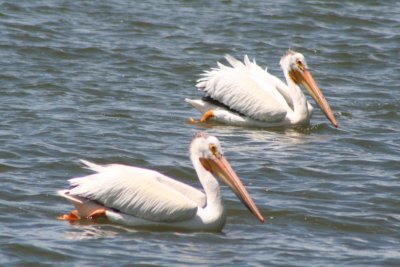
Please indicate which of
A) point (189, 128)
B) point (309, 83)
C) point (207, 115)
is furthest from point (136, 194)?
point (309, 83)

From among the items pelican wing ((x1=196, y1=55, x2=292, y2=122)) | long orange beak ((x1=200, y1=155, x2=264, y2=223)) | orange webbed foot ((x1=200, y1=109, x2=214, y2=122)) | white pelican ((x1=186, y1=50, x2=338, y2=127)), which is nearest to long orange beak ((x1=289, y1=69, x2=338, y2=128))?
white pelican ((x1=186, y1=50, x2=338, y2=127))

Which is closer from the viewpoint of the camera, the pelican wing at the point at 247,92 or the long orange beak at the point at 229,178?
the long orange beak at the point at 229,178

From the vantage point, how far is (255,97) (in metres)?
11.3

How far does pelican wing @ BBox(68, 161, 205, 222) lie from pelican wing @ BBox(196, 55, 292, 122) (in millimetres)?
3719

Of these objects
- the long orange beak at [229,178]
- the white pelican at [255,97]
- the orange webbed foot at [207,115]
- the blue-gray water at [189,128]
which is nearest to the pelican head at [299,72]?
the white pelican at [255,97]

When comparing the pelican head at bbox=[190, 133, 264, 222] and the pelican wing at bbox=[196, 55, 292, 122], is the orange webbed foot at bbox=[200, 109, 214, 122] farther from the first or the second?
the pelican head at bbox=[190, 133, 264, 222]

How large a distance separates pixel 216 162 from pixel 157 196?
448mm

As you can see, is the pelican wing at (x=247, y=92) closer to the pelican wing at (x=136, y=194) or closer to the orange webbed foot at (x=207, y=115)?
the orange webbed foot at (x=207, y=115)

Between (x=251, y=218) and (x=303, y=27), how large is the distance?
26.7 ft

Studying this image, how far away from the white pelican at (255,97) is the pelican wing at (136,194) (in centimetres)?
375

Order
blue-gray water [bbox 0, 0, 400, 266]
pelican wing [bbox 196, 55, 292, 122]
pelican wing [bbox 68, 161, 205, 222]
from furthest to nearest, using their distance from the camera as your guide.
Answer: pelican wing [bbox 196, 55, 292, 122] → pelican wing [bbox 68, 161, 205, 222] → blue-gray water [bbox 0, 0, 400, 266]

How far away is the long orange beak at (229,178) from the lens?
7590 mm

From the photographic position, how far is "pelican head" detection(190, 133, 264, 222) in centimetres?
762

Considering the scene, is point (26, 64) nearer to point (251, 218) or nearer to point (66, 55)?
point (66, 55)
